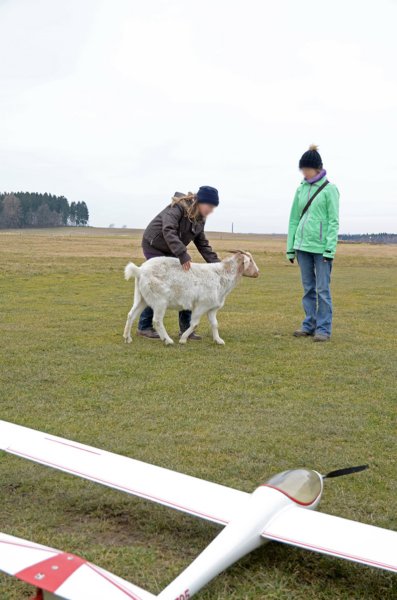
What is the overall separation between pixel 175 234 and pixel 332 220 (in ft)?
8.48

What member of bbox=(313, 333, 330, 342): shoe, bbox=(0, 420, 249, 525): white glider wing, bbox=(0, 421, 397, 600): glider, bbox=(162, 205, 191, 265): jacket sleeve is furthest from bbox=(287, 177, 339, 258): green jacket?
bbox=(0, 420, 249, 525): white glider wing

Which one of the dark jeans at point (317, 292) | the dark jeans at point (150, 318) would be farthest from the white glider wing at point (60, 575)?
the dark jeans at point (317, 292)

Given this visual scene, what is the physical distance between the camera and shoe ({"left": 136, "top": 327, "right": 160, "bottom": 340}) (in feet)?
32.1

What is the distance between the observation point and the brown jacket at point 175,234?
8.95m

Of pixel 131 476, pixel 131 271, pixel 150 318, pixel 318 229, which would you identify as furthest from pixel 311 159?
pixel 131 476

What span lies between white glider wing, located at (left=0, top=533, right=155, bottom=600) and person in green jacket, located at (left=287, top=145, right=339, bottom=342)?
25.3 feet

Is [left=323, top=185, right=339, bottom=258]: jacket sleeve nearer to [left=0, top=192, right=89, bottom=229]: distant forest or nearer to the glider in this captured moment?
the glider

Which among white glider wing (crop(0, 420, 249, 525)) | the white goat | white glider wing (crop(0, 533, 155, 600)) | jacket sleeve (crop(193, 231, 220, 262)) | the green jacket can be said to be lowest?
white glider wing (crop(0, 420, 249, 525))

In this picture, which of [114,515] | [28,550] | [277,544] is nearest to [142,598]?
[28,550]

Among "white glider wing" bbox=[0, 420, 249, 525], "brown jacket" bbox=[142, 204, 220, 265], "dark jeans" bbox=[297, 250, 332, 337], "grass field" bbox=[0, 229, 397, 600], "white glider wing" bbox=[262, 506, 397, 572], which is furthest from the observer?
"dark jeans" bbox=[297, 250, 332, 337]

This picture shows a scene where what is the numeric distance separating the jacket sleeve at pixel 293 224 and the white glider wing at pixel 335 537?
7221mm

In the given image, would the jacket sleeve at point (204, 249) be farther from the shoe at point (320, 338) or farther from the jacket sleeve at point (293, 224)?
the shoe at point (320, 338)

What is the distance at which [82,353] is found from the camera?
334 inches

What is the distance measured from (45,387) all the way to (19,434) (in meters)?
2.60
